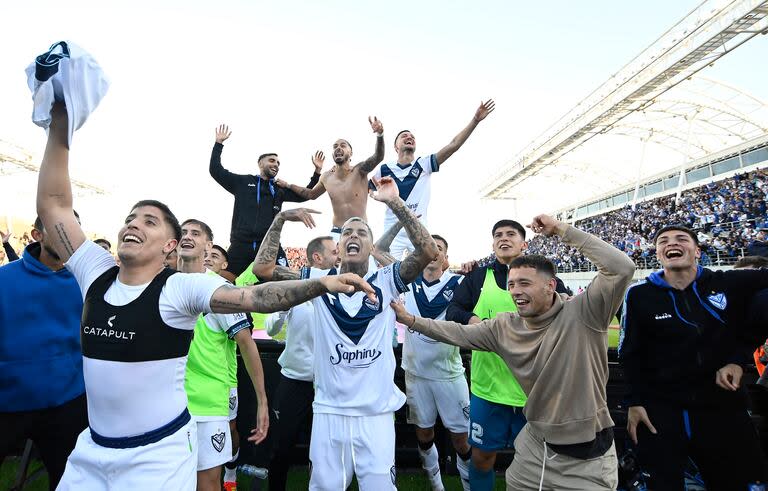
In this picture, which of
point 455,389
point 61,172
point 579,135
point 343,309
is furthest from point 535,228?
point 579,135

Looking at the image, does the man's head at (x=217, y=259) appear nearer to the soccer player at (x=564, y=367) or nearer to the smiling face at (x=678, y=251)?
the soccer player at (x=564, y=367)

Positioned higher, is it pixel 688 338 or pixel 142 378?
pixel 688 338

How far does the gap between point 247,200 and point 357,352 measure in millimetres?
3311

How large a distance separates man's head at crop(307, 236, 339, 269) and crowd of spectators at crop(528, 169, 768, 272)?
20.2 meters

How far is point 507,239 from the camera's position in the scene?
14.6 feet

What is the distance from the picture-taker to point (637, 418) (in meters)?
3.53

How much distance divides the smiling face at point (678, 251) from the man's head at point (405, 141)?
3464 mm

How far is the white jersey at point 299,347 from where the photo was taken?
432 cm

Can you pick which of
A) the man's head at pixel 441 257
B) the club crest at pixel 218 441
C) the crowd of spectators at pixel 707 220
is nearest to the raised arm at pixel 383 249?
the man's head at pixel 441 257

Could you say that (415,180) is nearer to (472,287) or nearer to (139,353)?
(472,287)

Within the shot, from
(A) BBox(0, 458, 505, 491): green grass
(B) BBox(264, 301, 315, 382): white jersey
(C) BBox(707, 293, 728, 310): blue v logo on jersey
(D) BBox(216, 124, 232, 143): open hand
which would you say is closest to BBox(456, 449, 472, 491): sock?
(A) BBox(0, 458, 505, 491): green grass

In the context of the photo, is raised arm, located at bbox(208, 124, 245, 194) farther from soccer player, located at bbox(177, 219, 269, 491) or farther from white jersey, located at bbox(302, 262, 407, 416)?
white jersey, located at bbox(302, 262, 407, 416)

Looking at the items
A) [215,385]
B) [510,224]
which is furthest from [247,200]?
[510,224]

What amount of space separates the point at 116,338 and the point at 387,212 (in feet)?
13.8
